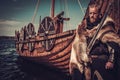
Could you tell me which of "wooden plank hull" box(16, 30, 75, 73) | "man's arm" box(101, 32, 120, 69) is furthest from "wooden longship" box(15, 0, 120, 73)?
"man's arm" box(101, 32, 120, 69)

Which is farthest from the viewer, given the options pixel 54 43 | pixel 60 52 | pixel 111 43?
pixel 54 43

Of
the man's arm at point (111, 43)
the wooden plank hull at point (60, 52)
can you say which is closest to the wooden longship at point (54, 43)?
the wooden plank hull at point (60, 52)

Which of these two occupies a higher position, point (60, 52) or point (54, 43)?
point (54, 43)

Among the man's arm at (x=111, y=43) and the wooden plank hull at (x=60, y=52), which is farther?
the wooden plank hull at (x=60, y=52)

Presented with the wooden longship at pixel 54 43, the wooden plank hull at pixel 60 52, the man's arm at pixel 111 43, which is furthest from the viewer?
the wooden longship at pixel 54 43

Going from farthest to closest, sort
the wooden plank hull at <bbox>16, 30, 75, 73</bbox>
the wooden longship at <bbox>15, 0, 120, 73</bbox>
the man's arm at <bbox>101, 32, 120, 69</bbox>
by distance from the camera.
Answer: the wooden longship at <bbox>15, 0, 120, 73</bbox>
the wooden plank hull at <bbox>16, 30, 75, 73</bbox>
the man's arm at <bbox>101, 32, 120, 69</bbox>

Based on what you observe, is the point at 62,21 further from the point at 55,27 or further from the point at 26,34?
the point at 26,34

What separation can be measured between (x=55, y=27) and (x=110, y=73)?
596cm

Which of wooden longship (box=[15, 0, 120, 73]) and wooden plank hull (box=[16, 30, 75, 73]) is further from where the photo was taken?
wooden longship (box=[15, 0, 120, 73])

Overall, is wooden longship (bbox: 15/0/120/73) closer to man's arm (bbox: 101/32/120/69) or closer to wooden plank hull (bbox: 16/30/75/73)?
wooden plank hull (bbox: 16/30/75/73)

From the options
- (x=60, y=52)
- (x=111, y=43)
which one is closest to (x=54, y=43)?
(x=60, y=52)

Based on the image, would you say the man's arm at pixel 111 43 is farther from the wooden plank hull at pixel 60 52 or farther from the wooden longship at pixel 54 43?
the wooden plank hull at pixel 60 52

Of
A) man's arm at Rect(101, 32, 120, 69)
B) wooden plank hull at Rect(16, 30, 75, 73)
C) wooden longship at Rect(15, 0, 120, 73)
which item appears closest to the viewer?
man's arm at Rect(101, 32, 120, 69)

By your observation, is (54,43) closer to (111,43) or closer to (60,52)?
(60,52)
